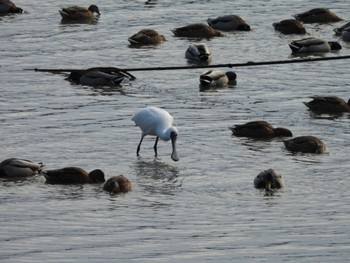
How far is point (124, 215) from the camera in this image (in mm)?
18750

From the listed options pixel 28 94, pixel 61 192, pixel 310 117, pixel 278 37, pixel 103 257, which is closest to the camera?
pixel 103 257

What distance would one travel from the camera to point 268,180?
1991 centimetres

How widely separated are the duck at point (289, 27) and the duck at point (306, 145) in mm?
11271

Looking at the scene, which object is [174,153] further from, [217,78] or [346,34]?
[346,34]

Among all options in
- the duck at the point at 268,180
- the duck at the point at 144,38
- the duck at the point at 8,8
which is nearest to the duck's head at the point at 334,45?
the duck at the point at 144,38

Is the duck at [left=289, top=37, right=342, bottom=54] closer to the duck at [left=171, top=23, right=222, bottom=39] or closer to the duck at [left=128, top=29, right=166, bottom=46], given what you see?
the duck at [left=171, top=23, right=222, bottom=39]

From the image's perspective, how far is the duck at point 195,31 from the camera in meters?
33.4

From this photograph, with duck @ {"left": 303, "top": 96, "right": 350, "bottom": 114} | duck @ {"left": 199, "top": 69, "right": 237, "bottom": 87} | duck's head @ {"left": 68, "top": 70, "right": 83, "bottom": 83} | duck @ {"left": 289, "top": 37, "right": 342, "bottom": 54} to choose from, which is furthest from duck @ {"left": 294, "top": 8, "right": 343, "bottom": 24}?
duck @ {"left": 303, "top": 96, "right": 350, "bottom": 114}

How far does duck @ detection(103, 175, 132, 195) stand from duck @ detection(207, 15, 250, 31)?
1442cm

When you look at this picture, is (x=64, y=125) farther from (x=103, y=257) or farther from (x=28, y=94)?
(x=103, y=257)

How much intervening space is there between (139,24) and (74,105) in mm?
9027

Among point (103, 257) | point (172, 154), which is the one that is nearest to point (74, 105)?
point (172, 154)

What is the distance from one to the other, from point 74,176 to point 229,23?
47.1ft

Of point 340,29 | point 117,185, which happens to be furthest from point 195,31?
point 117,185
